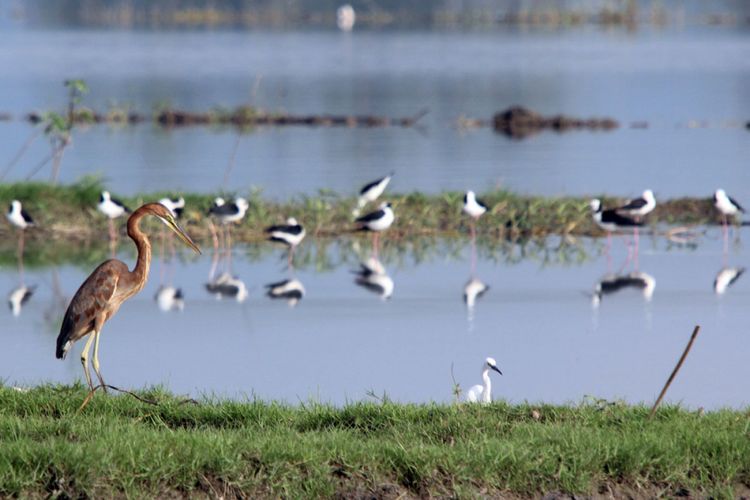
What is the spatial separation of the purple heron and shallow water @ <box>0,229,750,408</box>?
1.61 m

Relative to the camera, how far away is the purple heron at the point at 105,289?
336 inches

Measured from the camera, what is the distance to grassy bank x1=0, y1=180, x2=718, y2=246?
17172 mm

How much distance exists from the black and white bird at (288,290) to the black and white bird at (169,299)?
889 mm

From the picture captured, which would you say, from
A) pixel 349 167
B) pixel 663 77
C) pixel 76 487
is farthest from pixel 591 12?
pixel 76 487

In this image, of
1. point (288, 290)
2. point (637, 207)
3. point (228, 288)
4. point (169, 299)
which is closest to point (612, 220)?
point (637, 207)

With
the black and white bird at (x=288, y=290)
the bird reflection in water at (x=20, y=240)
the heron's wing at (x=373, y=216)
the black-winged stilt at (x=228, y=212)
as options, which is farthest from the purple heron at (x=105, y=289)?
the heron's wing at (x=373, y=216)

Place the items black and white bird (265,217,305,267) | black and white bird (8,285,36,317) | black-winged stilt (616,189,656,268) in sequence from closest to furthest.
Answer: black and white bird (8,285,36,317)
black and white bird (265,217,305,267)
black-winged stilt (616,189,656,268)

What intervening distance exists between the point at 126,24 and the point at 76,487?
11793cm

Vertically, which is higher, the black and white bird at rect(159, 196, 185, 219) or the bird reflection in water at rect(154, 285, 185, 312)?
the black and white bird at rect(159, 196, 185, 219)

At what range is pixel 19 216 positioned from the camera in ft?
53.7

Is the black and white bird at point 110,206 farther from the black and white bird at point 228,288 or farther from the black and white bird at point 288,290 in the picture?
the black and white bird at point 288,290

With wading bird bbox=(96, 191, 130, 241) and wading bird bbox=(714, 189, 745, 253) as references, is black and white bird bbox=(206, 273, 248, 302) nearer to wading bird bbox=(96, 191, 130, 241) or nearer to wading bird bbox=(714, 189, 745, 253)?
wading bird bbox=(96, 191, 130, 241)

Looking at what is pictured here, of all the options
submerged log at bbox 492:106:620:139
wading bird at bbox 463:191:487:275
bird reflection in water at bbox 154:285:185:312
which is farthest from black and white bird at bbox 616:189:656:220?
submerged log at bbox 492:106:620:139

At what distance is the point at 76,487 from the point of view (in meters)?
6.70
